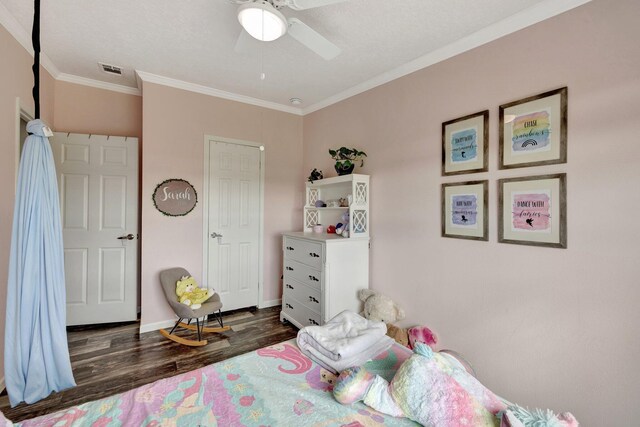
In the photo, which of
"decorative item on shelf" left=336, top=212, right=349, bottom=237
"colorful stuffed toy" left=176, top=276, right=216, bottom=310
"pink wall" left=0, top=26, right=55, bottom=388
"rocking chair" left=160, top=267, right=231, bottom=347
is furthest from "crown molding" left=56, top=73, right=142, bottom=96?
"decorative item on shelf" left=336, top=212, right=349, bottom=237

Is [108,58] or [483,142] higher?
[108,58]

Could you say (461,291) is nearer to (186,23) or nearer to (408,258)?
(408,258)

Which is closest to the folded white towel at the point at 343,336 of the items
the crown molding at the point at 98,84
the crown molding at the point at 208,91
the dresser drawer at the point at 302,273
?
the dresser drawer at the point at 302,273

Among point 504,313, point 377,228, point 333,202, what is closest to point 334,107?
point 333,202

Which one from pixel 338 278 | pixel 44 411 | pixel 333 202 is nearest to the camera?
pixel 44 411

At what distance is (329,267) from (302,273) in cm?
43

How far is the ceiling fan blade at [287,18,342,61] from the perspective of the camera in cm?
155

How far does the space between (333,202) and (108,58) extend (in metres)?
2.63

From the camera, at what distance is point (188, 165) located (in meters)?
3.13

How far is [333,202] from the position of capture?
3307 millimetres

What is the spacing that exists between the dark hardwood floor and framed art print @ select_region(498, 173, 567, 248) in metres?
2.27

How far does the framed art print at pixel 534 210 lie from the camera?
65.6 inches

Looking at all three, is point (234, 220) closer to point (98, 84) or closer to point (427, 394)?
point (98, 84)

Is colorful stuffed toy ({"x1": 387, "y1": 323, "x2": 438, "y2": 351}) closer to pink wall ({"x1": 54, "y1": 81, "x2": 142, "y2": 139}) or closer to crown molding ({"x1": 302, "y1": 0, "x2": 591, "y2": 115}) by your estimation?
crown molding ({"x1": 302, "y1": 0, "x2": 591, "y2": 115})
